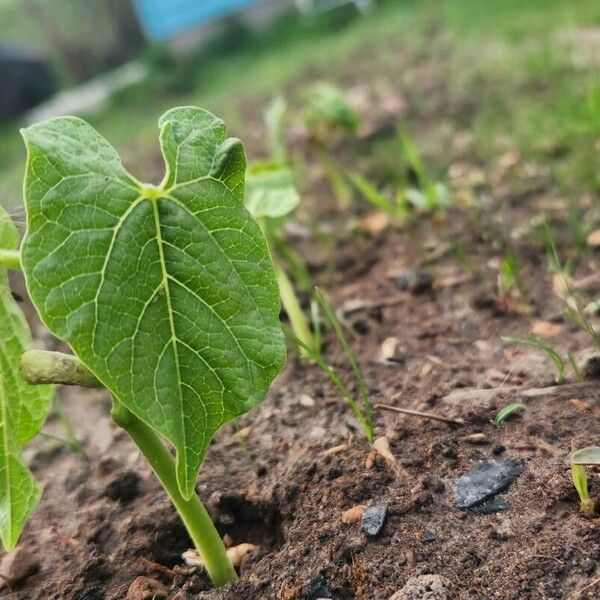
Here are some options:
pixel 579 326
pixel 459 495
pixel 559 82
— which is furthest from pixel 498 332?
pixel 559 82

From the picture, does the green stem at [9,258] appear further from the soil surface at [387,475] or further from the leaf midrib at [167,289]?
the soil surface at [387,475]

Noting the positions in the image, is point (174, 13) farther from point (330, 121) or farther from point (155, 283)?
point (155, 283)

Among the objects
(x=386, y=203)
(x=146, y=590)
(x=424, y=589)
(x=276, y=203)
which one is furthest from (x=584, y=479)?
(x=386, y=203)

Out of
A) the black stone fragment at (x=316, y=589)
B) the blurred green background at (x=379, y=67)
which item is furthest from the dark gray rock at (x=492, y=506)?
the blurred green background at (x=379, y=67)

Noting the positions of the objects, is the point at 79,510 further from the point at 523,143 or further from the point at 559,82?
the point at 559,82

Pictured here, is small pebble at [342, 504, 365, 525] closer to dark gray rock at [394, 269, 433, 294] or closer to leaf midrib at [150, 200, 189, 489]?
leaf midrib at [150, 200, 189, 489]

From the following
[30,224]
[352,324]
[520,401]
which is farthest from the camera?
[352,324]
